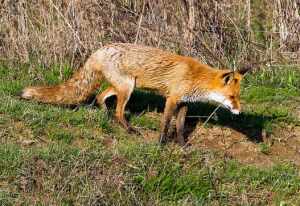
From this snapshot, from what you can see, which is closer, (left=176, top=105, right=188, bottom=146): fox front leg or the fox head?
the fox head

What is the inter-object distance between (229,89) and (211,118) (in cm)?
71

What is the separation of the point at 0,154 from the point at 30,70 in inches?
115

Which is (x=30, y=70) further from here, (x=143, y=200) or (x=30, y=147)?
(x=143, y=200)

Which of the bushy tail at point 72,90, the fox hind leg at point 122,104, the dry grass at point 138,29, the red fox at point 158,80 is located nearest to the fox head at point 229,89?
Result: the red fox at point 158,80

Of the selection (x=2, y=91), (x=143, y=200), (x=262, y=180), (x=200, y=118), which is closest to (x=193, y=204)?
(x=143, y=200)

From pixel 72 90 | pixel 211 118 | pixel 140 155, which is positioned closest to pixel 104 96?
pixel 72 90

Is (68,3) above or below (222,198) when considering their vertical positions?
above

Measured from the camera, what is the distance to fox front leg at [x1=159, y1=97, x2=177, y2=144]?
8242mm

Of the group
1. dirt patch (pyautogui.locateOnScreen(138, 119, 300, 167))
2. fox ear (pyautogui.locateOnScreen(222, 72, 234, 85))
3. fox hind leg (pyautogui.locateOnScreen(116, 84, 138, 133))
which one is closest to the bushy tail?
fox hind leg (pyautogui.locateOnScreen(116, 84, 138, 133))

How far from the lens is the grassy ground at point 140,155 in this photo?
21.8ft

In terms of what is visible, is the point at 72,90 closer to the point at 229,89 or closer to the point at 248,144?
the point at 229,89

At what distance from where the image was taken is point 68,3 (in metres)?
10.1

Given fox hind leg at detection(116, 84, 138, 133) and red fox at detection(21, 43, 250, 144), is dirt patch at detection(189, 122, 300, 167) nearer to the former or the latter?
red fox at detection(21, 43, 250, 144)

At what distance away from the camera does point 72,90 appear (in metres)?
8.80
